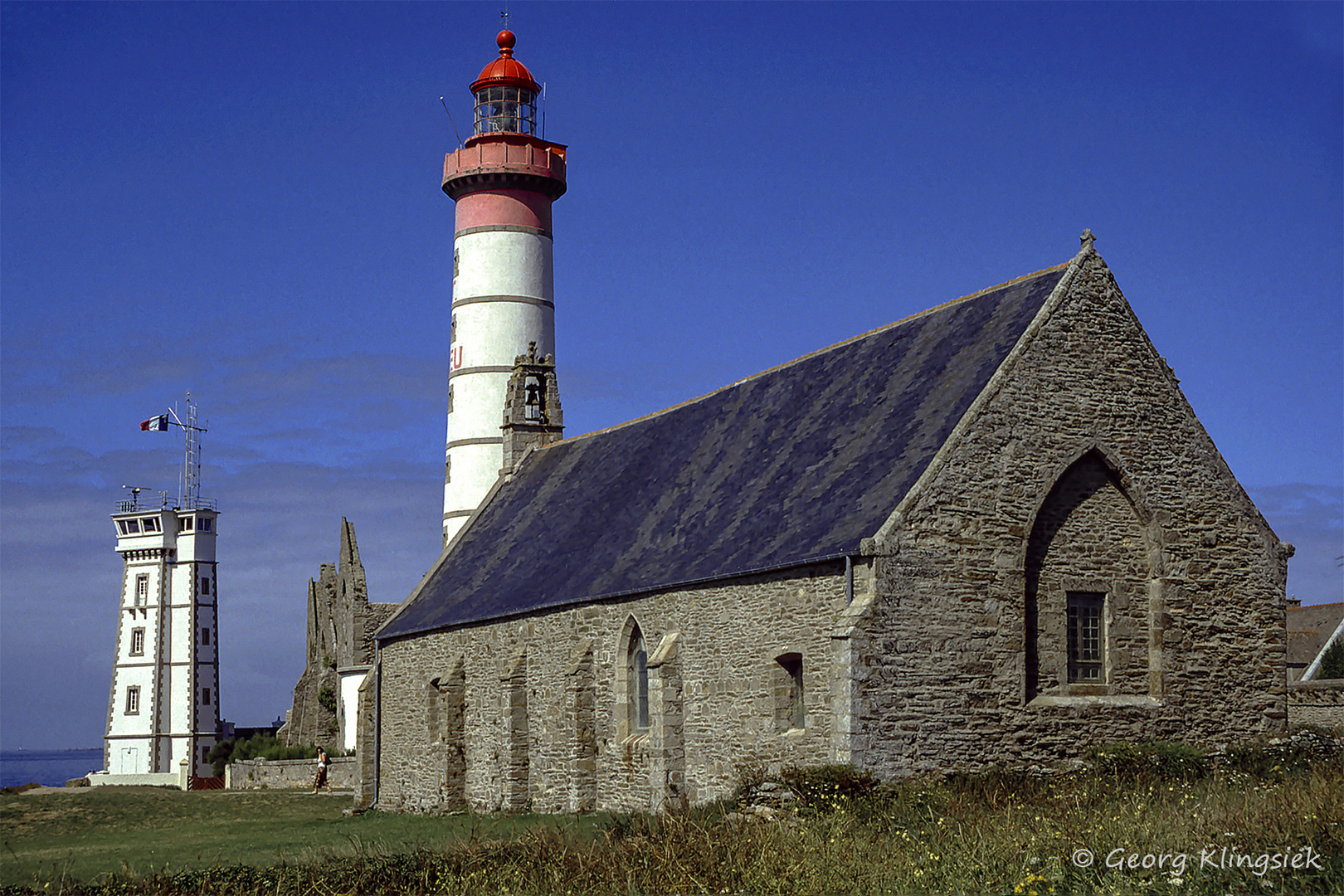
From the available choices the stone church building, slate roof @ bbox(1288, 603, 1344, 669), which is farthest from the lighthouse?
slate roof @ bbox(1288, 603, 1344, 669)

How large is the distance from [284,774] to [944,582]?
33.3 meters

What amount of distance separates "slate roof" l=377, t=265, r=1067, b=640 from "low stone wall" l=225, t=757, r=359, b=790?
10562 millimetres

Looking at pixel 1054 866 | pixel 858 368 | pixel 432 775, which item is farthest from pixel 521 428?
pixel 1054 866

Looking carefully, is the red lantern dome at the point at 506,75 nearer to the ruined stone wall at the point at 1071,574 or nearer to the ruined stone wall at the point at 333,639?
the ruined stone wall at the point at 333,639

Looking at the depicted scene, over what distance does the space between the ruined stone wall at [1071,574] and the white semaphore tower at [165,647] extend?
53.5 m

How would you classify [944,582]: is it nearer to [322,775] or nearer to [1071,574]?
[1071,574]

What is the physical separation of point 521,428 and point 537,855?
85.3 ft

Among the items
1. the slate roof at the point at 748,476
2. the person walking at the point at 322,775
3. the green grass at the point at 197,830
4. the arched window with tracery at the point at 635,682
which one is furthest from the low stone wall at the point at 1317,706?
the person walking at the point at 322,775

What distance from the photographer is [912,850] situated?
15773 mm

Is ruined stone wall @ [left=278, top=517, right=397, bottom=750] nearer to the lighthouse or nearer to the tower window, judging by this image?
the lighthouse

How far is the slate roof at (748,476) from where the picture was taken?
23578mm

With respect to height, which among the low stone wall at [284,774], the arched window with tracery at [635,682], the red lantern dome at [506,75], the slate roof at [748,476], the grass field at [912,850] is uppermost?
the red lantern dome at [506,75]

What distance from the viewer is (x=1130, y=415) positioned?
77.5 ft

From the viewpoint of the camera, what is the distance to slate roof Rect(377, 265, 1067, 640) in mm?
23578
